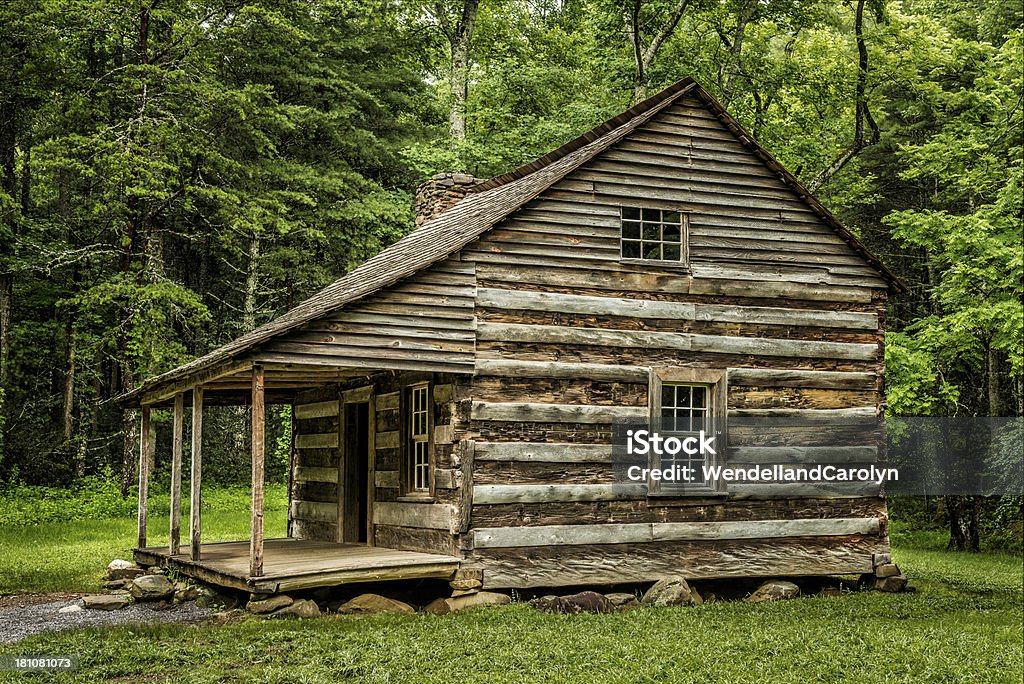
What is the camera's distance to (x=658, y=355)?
15680 millimetres

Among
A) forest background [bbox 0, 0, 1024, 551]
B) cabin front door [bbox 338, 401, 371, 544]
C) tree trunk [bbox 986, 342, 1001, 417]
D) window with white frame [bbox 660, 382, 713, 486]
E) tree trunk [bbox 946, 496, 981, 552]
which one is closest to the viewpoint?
window with white frame [bbox 660, 382, 713, 486]

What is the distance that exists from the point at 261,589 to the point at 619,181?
7539 mm

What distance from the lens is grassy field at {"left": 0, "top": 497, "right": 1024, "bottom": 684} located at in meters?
10.1

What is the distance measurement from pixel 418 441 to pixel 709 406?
427cm

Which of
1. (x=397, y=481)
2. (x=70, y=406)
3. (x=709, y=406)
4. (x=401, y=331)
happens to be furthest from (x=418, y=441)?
(x=70, y=406)

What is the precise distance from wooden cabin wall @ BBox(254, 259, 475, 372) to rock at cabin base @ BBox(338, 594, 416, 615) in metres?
2.88

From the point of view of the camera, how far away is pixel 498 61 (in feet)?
106

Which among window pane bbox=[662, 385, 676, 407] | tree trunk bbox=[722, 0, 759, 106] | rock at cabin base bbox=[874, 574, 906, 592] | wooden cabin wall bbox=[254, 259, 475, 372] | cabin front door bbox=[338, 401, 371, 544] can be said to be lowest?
rock at cabin base bbox=[874, 574, 906, 592]

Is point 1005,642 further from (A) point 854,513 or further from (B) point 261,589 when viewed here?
(B) point 261,589

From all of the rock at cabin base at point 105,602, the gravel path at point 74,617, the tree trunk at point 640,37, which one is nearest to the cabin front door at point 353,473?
the gravel path at point 74,617

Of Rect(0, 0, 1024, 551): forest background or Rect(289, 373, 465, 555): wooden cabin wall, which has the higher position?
Rect(0, 0, 1024, 551): forest background

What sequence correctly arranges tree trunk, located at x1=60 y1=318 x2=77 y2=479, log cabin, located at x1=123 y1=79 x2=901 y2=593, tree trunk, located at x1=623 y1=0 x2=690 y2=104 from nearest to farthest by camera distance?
1. log cabin, located at x1=123 y1=79 x2=901 y2=593
2. tree trunk, located at x1=60 y1=318 x2=77 y2=479
3. tree trunk, located at x1=623 y1=0 x2=690 y2=104

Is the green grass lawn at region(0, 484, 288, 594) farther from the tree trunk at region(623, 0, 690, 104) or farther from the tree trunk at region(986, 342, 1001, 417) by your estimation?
the tree trunk at region(986, 342, 1001, 417)

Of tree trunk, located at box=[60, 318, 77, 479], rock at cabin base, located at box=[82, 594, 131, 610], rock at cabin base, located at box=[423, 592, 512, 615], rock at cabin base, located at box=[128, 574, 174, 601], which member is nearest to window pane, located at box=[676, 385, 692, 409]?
rock at cabin base, located at box=[423, 592, 512, 615]
